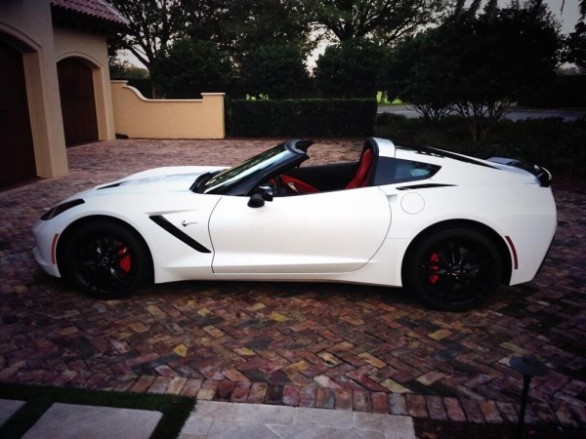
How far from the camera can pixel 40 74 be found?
9.19 m

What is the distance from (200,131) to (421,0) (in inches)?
719

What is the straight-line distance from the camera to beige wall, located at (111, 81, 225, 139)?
58.7ft

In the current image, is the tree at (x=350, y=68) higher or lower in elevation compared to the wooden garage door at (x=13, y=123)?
higher

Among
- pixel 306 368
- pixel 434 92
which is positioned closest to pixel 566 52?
pixel 434 92

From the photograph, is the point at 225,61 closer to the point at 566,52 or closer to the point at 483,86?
the point at 483,86

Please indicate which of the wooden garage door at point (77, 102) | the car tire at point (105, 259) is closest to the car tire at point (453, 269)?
the car tire at point (105, 259)

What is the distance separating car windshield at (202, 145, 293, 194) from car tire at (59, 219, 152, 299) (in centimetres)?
75

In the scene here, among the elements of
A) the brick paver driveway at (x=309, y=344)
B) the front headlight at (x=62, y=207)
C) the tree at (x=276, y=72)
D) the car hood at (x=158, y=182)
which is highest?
the tree at (x=276, y=72)

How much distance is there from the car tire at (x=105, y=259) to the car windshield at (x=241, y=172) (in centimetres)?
Answer: 75

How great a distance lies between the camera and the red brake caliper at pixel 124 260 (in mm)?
4020

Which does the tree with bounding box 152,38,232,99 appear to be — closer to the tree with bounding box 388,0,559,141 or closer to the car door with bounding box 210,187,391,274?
the tree with bounding box 388,0,559,141

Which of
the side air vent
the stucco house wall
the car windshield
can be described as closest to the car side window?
the car windshield

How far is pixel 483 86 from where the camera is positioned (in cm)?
1180

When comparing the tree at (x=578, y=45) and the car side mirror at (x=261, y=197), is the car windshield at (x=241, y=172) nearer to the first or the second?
the car side mirror at (x=261, y=197)
